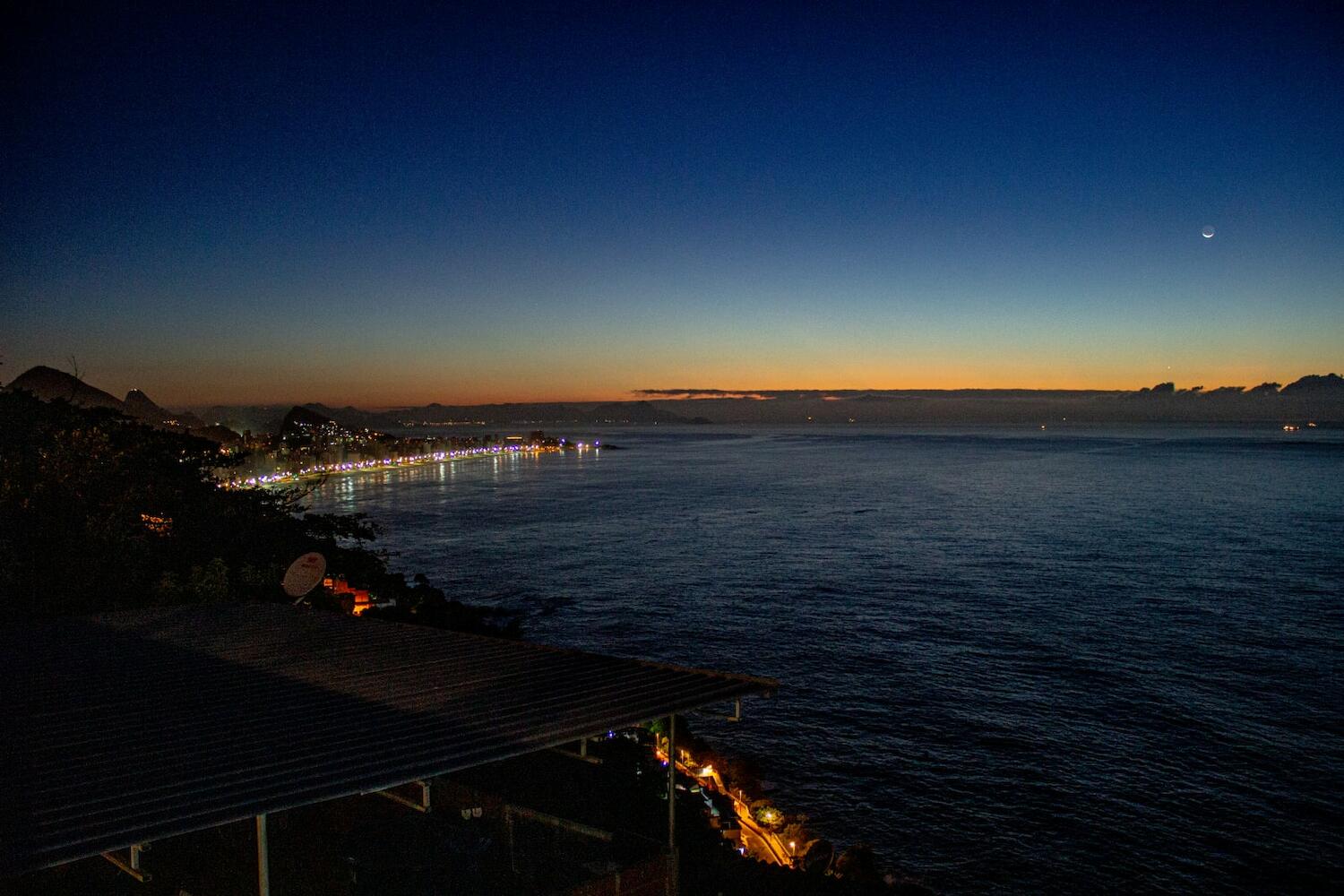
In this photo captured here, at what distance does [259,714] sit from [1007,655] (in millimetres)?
25191

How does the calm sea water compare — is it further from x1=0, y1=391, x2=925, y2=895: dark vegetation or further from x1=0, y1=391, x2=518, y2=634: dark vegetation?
x1=0, y1=391, x2=518, y2=634: dark vegetation

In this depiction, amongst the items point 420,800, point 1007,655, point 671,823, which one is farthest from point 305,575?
point 1007,655

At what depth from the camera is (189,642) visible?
34.9 ft

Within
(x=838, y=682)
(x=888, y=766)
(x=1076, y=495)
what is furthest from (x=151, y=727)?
(x=1076, y=495)

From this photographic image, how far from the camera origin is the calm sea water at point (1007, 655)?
632 inches

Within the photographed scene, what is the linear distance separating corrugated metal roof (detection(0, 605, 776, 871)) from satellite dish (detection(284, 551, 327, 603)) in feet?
8.31

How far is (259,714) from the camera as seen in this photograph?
289 inches

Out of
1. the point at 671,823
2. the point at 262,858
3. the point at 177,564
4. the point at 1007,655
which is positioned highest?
the point at 262,858

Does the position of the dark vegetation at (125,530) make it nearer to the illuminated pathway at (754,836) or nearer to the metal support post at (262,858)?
the illuminated pathway at (754,836)

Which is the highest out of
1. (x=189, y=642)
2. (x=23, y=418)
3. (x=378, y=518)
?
(x=23, y=418)

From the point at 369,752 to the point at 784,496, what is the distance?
7992cm

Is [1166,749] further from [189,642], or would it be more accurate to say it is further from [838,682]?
[189,642]

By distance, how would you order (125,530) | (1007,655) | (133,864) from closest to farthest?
(133,864) → (125,530) → (1007,655)

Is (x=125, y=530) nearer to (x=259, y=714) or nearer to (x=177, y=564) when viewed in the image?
(x=177, y=564)
